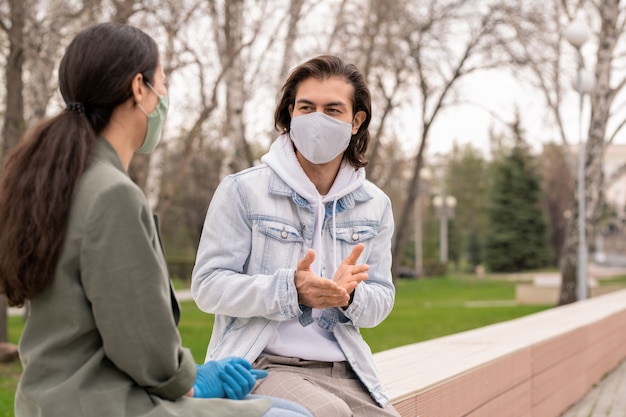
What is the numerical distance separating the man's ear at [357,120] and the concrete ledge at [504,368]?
3.88 ft

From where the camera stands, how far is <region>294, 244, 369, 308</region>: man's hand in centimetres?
294

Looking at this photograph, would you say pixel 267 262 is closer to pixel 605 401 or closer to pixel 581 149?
pixel 605 401

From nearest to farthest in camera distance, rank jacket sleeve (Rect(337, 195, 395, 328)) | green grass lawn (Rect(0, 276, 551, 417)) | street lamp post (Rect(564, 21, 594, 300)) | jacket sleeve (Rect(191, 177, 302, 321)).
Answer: jacket sleeve (Rect(191, 177, 302, 321)), jacket sleeve (Rect(337, 195, 395, 328)), green grass lawn (Rect(0, 276, 551, 417)), street lamp post (Rect(564, 21, 594, 300))

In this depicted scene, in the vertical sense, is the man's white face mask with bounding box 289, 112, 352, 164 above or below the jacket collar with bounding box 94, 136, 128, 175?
above

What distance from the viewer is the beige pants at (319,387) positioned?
2980 millimetres

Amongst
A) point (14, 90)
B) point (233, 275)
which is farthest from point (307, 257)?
point (14, 90)

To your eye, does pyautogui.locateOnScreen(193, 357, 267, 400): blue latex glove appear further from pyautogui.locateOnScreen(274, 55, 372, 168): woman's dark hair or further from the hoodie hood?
pyautogui.locateOnScreen(274, 55, 372, 168): woman's dark hair

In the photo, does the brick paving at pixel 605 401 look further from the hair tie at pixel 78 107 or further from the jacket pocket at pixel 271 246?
the hair tie at pixel 78 107

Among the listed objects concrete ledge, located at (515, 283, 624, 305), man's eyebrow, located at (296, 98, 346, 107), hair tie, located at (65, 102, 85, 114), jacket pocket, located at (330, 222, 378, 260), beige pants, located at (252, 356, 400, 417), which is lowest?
concrete ledge, located at (515, 283, 624, 305)

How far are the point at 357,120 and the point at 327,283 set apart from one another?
0.92 m

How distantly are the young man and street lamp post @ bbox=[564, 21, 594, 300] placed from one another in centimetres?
1449

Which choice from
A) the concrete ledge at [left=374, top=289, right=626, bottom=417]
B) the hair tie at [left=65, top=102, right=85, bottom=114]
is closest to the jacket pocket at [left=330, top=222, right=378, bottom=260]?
the concrete ledge at [left=374, top=289, right=626, bottom=417]

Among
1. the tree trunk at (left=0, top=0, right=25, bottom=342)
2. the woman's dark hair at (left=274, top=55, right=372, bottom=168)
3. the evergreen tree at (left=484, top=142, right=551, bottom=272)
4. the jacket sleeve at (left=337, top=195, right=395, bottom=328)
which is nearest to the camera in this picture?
the jacket sleeve at (left=337, top=195, right=395, bottom=328)

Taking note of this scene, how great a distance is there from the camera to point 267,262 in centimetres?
329
